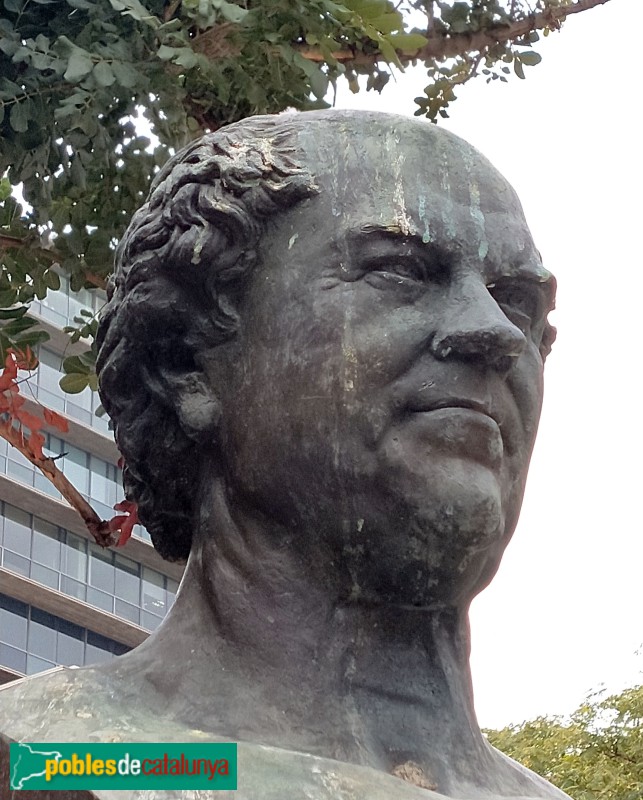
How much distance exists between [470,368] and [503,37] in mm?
3603

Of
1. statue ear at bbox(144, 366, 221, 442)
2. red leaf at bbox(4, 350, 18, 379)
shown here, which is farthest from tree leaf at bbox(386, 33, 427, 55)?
statue ear at bbox(144, 366, 221, 442)

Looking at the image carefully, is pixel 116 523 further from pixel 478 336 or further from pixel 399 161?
pixel 478 336

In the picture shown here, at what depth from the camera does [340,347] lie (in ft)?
12.0

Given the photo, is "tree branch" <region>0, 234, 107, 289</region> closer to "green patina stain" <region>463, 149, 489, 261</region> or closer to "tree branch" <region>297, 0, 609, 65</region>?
"tree branch" <region>297, 0, 609, 65</region>

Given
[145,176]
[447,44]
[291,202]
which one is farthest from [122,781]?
[447,44]

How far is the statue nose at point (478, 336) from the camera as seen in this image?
3.61 meters

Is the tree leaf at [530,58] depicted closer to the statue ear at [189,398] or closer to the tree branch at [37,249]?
the tree branch at [37,249]

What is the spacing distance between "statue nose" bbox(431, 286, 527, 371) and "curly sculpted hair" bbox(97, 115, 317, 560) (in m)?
0.49

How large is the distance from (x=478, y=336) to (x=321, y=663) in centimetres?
78

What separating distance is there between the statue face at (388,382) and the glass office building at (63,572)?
1920 centimetres

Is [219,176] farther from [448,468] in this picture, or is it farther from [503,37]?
[503,37]

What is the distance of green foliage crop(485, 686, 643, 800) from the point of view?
13.8m

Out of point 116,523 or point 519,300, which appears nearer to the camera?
point 519,300

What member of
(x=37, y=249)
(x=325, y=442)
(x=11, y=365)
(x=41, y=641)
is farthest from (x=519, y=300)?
(x=41, y=641)
